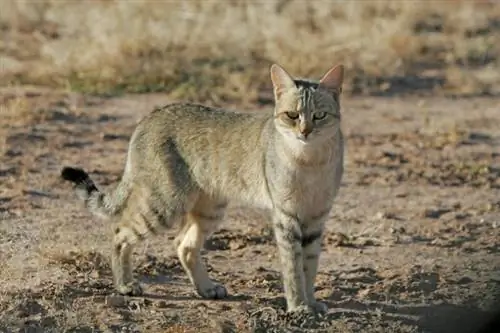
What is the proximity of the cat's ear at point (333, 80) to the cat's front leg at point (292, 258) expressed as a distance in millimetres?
775

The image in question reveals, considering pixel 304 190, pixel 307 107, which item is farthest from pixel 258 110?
pixel 307 107

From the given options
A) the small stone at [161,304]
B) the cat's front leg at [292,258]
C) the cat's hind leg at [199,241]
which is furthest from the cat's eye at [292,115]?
the small stone at [161,304]

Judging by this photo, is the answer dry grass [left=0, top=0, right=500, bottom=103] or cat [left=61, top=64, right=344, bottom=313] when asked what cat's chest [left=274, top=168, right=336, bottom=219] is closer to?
cat [left=61, top=64, right=344, bottom=313]

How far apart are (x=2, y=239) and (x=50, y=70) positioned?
16.7ft

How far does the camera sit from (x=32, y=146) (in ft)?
34.7

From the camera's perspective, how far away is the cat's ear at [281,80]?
6.78 m

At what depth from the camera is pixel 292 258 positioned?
22.0 feet

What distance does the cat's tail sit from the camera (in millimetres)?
7285

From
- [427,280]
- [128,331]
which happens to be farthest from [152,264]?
[427,280]

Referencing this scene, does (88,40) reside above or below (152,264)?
above

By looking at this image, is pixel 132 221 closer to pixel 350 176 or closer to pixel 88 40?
pixel 350 176

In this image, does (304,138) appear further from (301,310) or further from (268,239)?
(268,239)

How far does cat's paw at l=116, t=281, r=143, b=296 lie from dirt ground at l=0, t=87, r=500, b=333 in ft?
0.20

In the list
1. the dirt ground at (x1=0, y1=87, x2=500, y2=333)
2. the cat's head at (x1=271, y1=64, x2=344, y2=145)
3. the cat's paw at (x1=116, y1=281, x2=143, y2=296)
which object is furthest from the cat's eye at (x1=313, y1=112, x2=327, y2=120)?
the cat's paw at (x1=116, y1=281, x2=143, y2=296)
